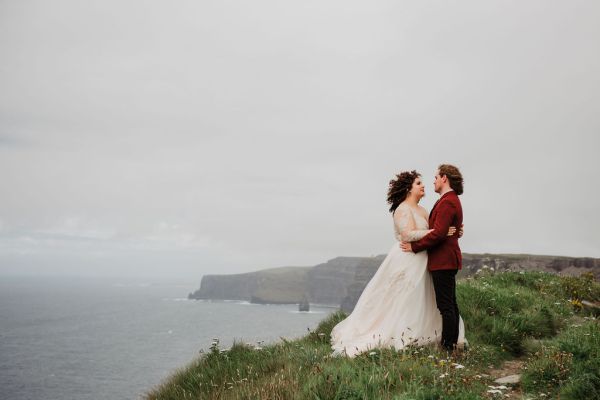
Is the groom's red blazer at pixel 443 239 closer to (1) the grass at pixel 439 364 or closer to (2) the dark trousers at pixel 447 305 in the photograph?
(2) the dark trousers at pixel 447 305

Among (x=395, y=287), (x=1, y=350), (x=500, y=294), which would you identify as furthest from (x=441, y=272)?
(x=1, y=350)

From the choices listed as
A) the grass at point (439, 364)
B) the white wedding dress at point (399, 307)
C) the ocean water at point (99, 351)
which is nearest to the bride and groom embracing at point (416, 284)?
the white wedding dress at point (399, 307)

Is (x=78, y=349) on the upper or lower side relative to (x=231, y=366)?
lower

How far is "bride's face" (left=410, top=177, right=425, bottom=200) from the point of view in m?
8.87

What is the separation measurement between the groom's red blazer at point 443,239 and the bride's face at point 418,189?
59cm

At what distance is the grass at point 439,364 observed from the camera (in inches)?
199

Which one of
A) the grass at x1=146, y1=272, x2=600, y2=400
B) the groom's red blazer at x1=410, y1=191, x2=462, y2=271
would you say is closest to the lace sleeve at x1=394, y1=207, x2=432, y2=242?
the groom's red blazer at x1=410, y1=191, x2=462, y2=271

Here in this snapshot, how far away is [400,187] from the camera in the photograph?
912 centimetres

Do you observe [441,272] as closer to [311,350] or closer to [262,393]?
[311,350]

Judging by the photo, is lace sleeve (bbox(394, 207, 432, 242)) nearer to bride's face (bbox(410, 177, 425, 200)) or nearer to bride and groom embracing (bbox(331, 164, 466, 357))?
bride and groom embracing (bbox(331, 164, 466, 357))

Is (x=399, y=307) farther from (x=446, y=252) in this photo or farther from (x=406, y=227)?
(x=406, y=227)

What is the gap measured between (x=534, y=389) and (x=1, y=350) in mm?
165272

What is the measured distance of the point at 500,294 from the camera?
1109cm

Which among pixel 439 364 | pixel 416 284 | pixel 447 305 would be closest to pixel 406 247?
pixel 416 284
